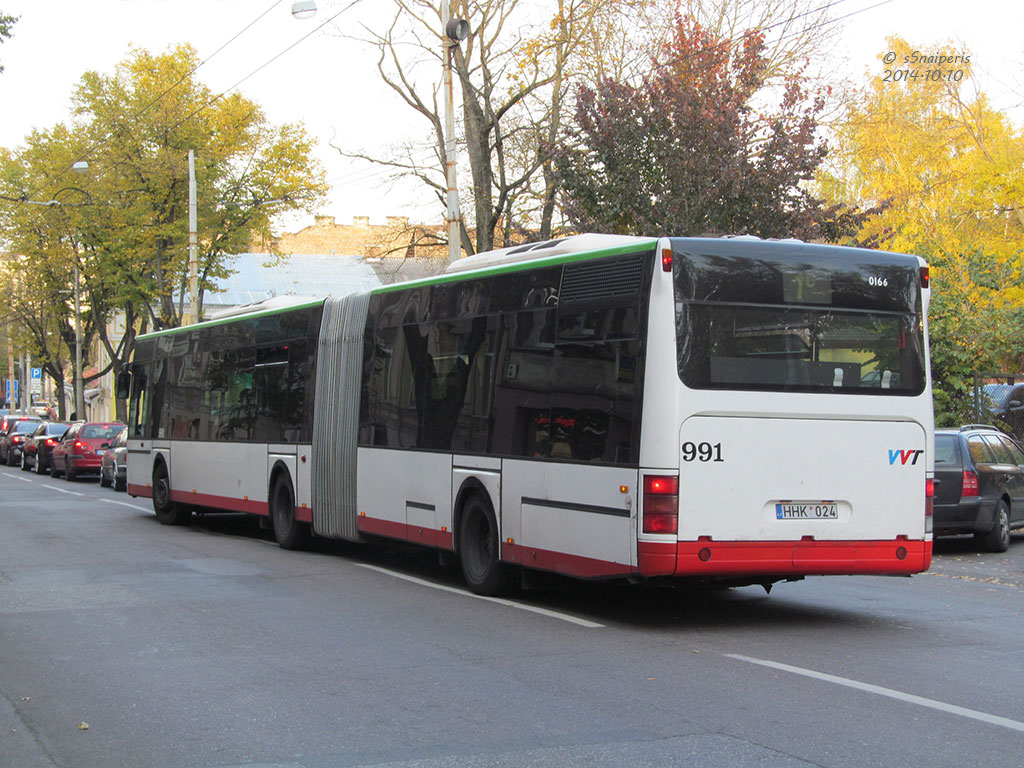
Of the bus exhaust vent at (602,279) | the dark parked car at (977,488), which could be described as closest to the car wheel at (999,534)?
the dark parked car at (977,488)

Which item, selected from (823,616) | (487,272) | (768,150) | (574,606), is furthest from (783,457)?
(768,150)

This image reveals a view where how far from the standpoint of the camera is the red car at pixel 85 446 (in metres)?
36.0

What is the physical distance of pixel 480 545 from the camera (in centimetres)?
1202

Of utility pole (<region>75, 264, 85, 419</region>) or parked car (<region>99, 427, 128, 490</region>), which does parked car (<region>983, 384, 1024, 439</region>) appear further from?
utility pole (<region>75, 264, 85, 419</region>)

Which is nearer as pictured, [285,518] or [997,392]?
[285,518]

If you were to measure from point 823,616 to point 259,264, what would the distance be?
210 ft

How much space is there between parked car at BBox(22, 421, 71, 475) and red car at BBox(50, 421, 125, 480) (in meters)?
2.53

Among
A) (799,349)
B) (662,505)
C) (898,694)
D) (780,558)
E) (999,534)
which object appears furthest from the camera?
(999,534)

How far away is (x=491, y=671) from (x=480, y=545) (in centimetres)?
395

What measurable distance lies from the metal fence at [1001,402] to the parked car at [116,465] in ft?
62.6

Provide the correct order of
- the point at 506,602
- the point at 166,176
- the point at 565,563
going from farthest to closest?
the point at 166,176 → the point at 506,602 → the point at 565,563

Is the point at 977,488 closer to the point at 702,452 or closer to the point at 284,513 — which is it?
the point at 702,452

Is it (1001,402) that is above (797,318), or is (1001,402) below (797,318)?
above

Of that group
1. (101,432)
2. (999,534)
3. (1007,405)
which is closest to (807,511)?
(999,534)
